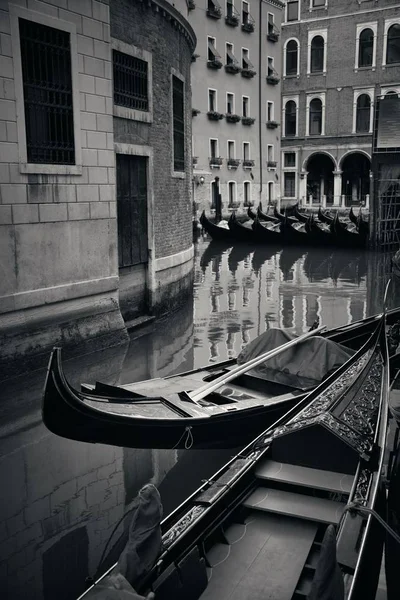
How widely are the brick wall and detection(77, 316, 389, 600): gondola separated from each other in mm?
5246

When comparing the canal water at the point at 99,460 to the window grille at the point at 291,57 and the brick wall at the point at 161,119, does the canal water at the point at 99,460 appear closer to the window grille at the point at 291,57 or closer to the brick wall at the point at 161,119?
the brick wall at the point at 161,119

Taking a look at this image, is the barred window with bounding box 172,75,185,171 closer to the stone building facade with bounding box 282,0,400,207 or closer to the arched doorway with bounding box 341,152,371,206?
the stone building facade with bounding box 282,0,400,207

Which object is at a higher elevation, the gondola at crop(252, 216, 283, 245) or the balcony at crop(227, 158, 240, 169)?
the balcony at crop(227, 158, 240, 169)

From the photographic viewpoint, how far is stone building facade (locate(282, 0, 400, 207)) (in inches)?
1035

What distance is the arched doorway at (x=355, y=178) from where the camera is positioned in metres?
28.0

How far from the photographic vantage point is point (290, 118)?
94.6 feet

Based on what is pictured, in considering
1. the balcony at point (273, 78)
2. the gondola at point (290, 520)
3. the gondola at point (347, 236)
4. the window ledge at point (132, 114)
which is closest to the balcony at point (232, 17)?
the balcony at point (273, 78)

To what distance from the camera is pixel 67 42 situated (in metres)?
6.92

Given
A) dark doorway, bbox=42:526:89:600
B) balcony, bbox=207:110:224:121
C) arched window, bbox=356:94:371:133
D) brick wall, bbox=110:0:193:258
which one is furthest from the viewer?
arched window, bbox=356:94:371:133

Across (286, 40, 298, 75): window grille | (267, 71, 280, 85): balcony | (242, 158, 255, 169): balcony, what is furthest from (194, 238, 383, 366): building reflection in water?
(286, 40, 298, 75): window grille

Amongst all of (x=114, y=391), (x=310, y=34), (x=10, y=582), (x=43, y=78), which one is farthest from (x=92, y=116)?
(x=310, y=34)

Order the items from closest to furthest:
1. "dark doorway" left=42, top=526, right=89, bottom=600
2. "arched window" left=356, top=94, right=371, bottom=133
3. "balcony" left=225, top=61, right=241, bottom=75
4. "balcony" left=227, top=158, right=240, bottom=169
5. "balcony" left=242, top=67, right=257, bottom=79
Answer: "dark doorway" left=42, top=526, right=89, bottom=600 < "balcony" left=225, top=61, right=241, bottom=75 < "balcony" left=227, top=158, right=240, bottom=169 < "balcony" left=242, top=67, right=257, bottom=79 < "arched window" left=356, top=94, right=371, bottom=133

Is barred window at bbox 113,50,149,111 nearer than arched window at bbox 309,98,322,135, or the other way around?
barred window at bbox 113,50,149,111

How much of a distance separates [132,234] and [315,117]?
21.9 meters
